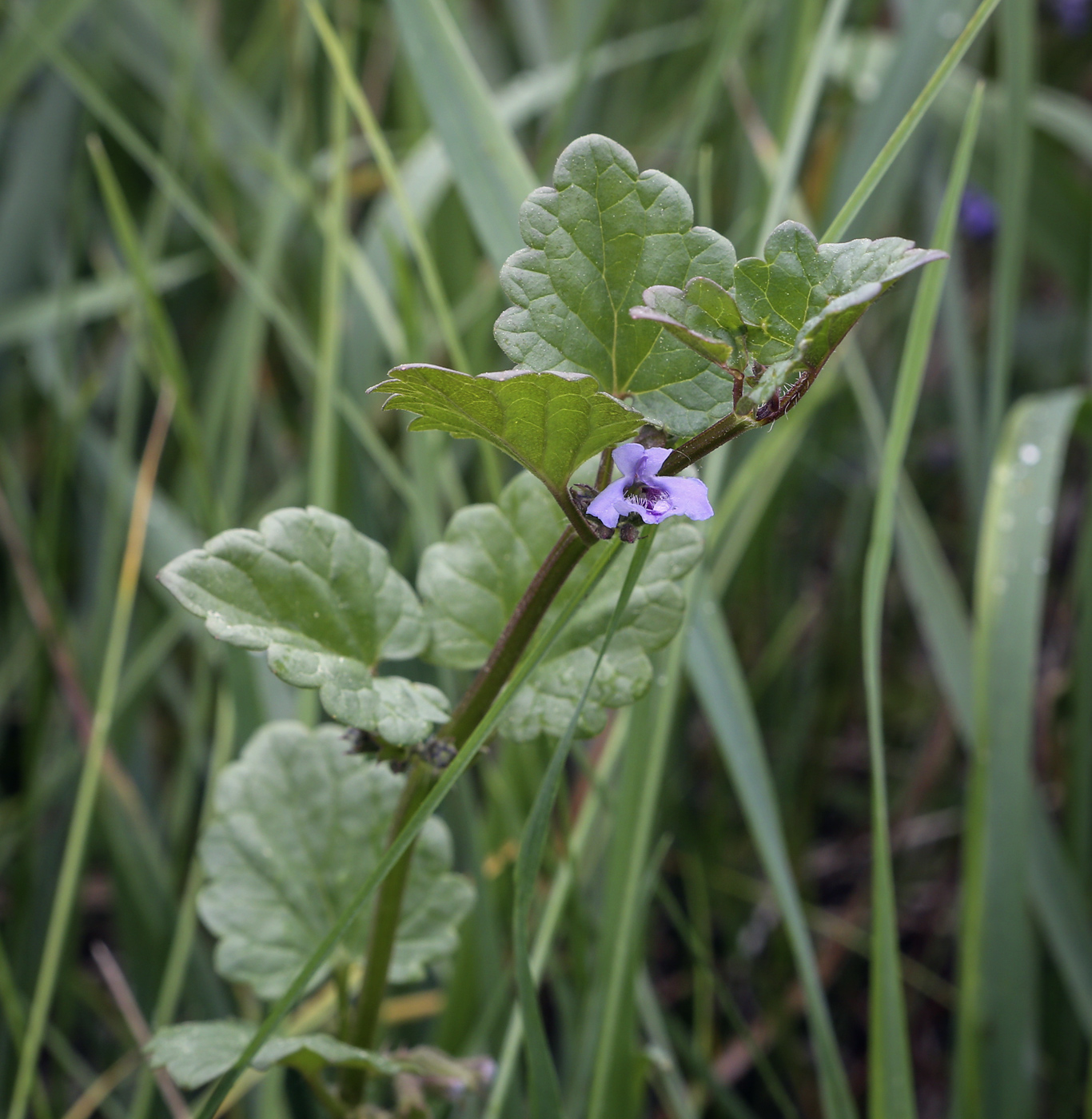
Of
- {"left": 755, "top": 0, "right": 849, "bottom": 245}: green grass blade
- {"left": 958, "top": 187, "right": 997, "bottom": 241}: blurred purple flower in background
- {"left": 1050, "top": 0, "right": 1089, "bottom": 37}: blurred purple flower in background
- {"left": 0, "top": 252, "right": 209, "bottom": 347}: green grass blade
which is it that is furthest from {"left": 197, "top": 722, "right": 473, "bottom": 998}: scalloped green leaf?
{"left": 1050, "top": 0, "right": 1089, "bottom": 37}: blurred purple flower in background

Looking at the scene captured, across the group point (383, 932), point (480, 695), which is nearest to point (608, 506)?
point (480, 695)

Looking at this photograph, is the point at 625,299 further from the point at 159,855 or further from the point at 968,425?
the point at 968,425

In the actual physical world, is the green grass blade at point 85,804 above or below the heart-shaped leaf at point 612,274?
below

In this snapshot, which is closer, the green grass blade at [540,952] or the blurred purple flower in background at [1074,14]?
the green grass blade at [540,952]

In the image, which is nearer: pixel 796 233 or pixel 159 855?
pixel 796 233

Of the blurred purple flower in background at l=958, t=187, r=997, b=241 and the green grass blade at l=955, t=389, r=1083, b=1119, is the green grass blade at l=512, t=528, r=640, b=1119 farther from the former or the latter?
the blurred purple flower in background at l=958, t=187, r=997, b=241

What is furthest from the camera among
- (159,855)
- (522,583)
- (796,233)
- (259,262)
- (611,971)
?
A: (259,262)

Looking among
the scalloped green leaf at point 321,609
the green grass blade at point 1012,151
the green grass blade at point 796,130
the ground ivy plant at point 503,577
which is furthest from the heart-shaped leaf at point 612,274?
the green grass blade at point 1012,151

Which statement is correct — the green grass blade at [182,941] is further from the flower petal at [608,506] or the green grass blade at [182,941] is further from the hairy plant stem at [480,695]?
the flower petal at [608,506]

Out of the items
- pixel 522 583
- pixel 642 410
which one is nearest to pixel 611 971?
pixel 522 583
